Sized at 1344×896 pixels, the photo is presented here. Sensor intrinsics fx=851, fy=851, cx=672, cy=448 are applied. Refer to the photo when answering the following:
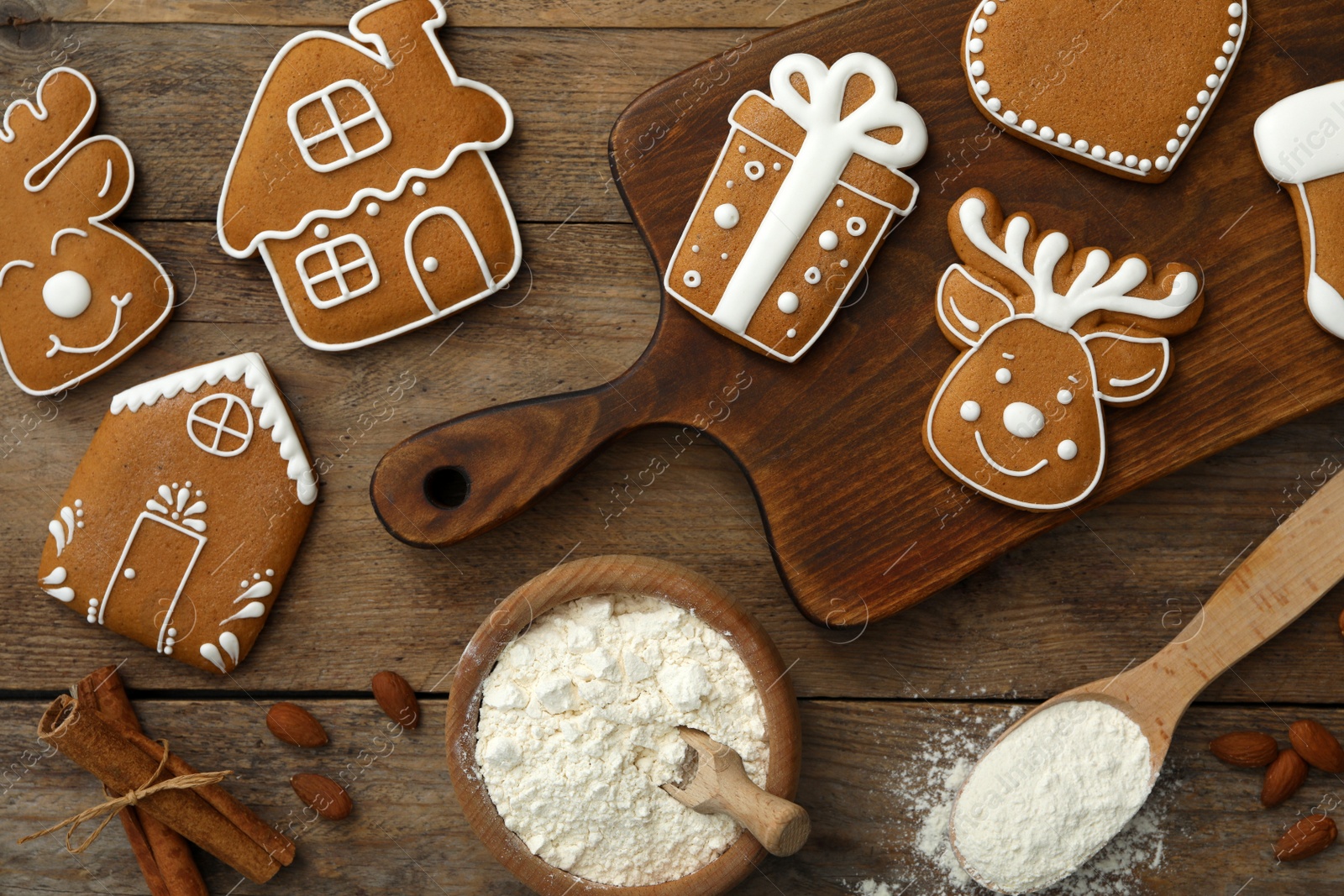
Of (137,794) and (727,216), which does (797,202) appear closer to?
(727,216)

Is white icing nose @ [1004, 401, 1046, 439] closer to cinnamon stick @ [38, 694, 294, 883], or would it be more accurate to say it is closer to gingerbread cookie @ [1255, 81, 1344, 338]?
gingerbread cookie @ [1255, 81, 1344, 338]

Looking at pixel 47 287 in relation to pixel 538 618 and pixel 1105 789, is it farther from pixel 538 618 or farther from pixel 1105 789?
pixel 1105 789

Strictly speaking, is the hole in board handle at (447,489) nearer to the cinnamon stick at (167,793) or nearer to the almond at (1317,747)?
the cinnamon stick at (167,793)

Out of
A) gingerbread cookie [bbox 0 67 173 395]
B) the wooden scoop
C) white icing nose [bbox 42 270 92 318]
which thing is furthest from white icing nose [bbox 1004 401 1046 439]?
white icing nose [bbox 42 270 92 318]

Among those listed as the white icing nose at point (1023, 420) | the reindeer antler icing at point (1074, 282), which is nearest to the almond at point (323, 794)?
the white icing nose at point (1023, 420)

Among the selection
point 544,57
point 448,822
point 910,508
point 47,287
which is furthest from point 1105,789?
point 47,287

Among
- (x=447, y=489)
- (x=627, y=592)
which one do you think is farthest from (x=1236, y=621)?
(x=447, y=489)

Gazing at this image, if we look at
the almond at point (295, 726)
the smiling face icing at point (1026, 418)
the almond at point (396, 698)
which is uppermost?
the smiling face icing at point (1026, 418)
